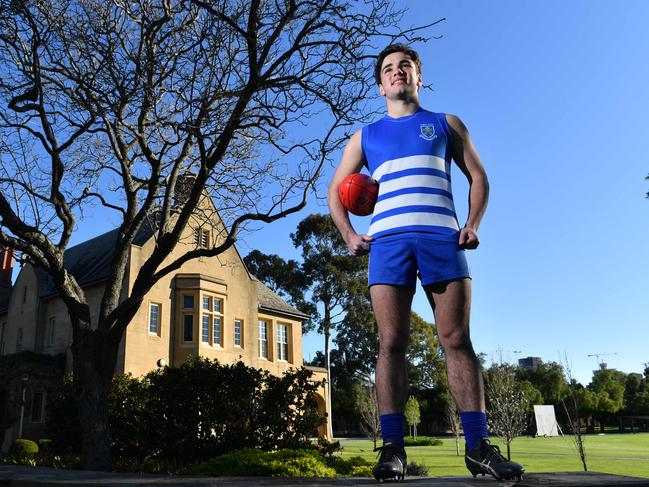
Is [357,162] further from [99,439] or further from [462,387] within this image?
[99,439]

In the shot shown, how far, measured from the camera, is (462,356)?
3.46 metres

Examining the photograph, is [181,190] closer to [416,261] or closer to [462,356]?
[416,261]

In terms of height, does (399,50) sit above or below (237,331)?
below

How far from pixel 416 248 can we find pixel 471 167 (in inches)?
32.3

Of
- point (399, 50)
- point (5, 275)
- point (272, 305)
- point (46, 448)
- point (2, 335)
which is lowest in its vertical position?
point (46, 448)

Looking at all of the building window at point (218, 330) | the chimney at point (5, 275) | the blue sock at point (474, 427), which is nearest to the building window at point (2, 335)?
the chimney at point (5, 275)

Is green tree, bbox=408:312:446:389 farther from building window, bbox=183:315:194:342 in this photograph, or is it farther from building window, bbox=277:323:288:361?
building window, bbox=183:315:194:342

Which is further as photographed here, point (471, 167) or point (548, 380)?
point (548, 380)

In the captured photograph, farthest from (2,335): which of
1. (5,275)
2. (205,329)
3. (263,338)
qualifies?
(263,338)

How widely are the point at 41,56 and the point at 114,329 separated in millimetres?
5633

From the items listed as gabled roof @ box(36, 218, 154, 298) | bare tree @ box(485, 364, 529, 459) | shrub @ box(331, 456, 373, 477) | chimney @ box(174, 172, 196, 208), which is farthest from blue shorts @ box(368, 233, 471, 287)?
bare tree @ box(485, 364, 529, 459)

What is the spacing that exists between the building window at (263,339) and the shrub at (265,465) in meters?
18.9

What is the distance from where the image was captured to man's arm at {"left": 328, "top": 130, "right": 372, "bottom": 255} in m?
3.73

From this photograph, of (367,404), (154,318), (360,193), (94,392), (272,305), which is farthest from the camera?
(367,404)
